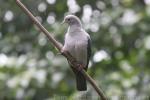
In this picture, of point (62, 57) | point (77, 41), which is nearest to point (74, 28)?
point (77, 41)

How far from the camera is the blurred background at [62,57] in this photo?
16.4ft

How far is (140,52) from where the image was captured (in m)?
5.23

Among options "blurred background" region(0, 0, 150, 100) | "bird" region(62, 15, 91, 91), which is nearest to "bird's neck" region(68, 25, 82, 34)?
"bird" region(62, 15, 91, 91)

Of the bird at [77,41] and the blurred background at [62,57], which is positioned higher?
the blurred background at [62,57]

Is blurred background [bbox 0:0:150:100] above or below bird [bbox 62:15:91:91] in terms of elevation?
above

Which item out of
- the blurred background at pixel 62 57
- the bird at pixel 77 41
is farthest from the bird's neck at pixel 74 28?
the blurred background at pixel 62 57

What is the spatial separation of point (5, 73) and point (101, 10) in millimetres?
1290

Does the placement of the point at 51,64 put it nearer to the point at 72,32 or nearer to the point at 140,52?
the point at 140,52

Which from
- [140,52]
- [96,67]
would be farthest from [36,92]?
[140,52]

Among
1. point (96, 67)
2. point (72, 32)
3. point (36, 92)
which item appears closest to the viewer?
point (72, 32)

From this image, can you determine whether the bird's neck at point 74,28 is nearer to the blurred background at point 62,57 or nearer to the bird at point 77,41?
the bird at point 77,41

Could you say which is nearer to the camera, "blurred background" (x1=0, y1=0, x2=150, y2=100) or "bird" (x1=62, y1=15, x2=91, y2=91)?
"bird" (x1=62, y1=15, x2=91, y2=91)

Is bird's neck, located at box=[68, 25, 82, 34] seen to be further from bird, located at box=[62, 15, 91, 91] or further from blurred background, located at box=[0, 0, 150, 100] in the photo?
blurred background, located at box=[0, 0, 150, 100]

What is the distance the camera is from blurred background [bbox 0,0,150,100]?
16.4 feet
